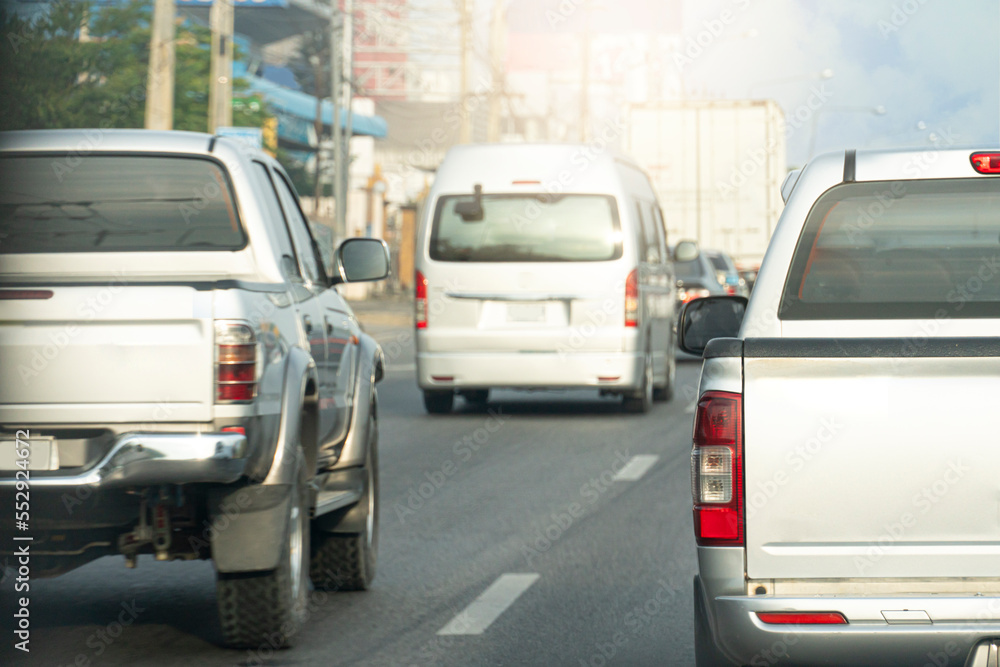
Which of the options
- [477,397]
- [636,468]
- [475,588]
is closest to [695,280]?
[477,397]

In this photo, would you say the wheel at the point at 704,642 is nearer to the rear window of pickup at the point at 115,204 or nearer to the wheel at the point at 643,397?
the rear window of pickup at the point at 115,204

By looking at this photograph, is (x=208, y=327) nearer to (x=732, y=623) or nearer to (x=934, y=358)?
(x=732, y=623)

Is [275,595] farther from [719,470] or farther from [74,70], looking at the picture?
[74,70]

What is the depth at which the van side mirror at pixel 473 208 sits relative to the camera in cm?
1425

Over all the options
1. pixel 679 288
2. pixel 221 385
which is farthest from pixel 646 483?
pixel 679 288

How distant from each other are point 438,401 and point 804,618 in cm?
1127

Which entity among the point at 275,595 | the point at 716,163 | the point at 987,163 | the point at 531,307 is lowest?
the point at 275,595

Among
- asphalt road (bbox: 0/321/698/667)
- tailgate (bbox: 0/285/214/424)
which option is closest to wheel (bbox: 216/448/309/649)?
asphalt road (bbox: 0/321/698/667)

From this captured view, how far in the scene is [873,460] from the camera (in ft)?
12.3

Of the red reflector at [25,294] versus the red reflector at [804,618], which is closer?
the red reflector at [804,618]

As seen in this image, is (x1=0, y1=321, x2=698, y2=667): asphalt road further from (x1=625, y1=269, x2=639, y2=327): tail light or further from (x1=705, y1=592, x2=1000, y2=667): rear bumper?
(x1=625, y1=269, x2=639, y2=327): tail light

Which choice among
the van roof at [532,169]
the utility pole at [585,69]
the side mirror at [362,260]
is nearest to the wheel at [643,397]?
the van roof at [532,169]

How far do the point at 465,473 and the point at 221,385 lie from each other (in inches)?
242

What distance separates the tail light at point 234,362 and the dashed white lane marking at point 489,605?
1.58m
